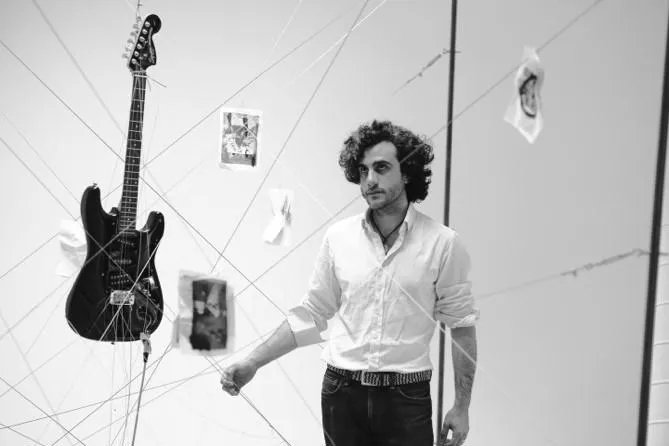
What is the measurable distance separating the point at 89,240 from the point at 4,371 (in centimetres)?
80

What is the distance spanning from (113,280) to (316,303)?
43 cm

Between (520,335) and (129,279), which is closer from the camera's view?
(129,279)

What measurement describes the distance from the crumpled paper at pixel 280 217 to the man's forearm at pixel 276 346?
0.26 m

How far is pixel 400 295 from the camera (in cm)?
129

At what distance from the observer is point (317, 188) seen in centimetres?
184

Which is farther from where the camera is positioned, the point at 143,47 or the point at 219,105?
the point at 219,105

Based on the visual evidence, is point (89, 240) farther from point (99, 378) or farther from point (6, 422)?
point (6, 422)

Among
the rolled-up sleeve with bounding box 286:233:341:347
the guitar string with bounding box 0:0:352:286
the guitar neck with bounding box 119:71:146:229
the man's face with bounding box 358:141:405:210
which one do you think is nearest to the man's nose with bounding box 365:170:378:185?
the man's face with bounding box 358:141:405:210

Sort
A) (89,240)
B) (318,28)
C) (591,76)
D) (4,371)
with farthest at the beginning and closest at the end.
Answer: (4,371), (318,28), (591,76), (89,240)

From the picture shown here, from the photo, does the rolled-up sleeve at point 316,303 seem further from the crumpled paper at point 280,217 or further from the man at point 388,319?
the crumpled paper at point 280,217

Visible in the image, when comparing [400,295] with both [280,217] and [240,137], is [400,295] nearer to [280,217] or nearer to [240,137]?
[280,217]

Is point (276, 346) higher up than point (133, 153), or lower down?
lower down

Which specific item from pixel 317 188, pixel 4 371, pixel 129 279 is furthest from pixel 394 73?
pixel 4 371

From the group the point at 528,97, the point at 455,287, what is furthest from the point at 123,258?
the point at 528,97
